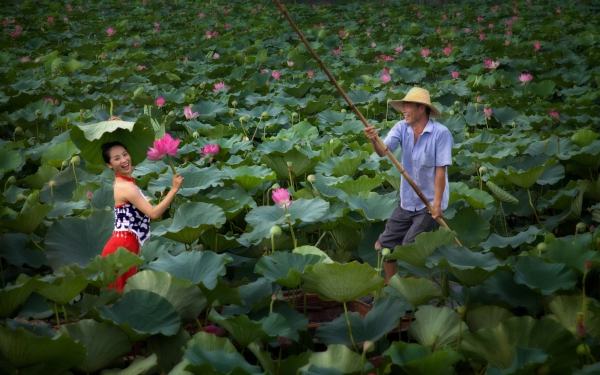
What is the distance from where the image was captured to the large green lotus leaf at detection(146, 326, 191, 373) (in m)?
1.93

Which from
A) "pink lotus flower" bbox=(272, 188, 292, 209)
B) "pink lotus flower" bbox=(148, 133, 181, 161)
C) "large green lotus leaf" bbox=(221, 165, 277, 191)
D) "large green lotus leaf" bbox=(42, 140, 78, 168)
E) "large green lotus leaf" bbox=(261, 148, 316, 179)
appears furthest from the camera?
"large green lotus leaf" bbox=(42, 140, 78, 168)

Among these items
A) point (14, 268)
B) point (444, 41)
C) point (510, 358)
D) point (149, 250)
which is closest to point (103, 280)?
point (149, 250)

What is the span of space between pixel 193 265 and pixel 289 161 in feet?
4.42

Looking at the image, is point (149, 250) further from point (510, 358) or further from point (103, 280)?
point (510, 358)

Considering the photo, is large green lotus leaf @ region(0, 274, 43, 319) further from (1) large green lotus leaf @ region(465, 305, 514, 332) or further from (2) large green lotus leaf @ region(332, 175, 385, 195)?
(2) large green lotus leaf @ region(332, 175, 385, 195)

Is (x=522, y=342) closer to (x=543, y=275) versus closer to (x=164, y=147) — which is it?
(x=543, y=275)

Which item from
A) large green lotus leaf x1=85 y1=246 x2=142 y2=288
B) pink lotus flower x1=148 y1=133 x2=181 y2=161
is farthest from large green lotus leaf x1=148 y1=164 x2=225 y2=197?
large green lotus leaf x1=85 y1=246 x2=142 y2=288

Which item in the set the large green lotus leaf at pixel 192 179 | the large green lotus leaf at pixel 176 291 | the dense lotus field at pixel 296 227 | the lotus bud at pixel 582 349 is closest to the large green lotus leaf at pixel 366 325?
the dense lotus field at pixel 296 227

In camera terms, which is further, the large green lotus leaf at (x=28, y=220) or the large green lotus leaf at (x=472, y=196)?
the large green lotus leaf at (x=472, y=196)

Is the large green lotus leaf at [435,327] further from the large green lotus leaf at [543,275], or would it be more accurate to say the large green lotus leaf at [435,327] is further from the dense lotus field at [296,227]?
the large green lotus leaf at [543,275]

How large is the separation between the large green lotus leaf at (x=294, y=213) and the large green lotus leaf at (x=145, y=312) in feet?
2.60

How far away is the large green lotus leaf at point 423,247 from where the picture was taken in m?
2.16

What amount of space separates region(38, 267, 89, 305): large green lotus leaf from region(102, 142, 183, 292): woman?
0.40 m

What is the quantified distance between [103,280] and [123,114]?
2979mm
